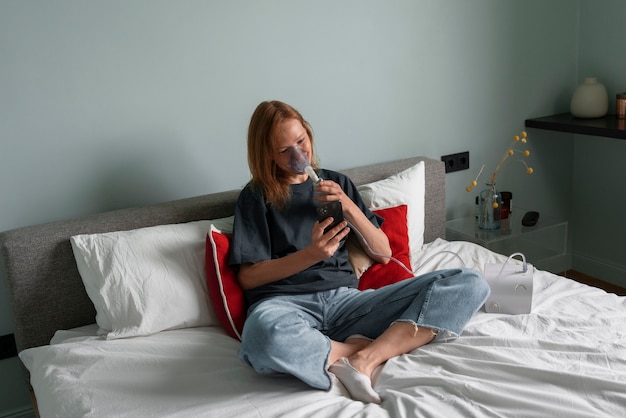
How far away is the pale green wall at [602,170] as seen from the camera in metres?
2.91

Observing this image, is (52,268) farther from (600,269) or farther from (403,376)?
(600,269)

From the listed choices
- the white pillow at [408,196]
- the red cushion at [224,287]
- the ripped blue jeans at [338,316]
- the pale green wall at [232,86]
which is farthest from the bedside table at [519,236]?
the red cushion at [224,287]

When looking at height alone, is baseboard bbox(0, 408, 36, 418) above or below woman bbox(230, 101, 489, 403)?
below

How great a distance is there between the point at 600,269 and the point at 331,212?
192 centimetres

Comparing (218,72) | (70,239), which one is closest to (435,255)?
(218,72)

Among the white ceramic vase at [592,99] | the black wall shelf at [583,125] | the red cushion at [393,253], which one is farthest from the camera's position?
the white ceramic vase at [592,99]

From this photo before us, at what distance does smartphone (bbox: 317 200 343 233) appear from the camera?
73.0 inches

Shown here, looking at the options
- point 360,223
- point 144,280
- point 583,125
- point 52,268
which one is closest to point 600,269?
point 583,125

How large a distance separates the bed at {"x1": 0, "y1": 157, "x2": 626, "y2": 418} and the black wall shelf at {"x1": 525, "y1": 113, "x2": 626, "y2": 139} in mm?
803

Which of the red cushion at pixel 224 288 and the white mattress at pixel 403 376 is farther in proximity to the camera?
the red cushion at pixel 224 288

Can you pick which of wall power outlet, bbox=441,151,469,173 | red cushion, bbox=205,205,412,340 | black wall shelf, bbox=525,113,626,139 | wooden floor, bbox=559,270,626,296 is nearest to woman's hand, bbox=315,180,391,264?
red cushion, bbox=205,205,412,340

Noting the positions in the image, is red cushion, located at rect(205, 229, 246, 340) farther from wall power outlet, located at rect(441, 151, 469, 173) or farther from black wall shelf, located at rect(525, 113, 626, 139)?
black wall shelf, located at rect(525, 113, 626, 139)

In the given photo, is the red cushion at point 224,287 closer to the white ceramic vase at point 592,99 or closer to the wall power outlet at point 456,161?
the wall power outlet at point 456,161

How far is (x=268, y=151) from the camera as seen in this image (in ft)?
6.41
